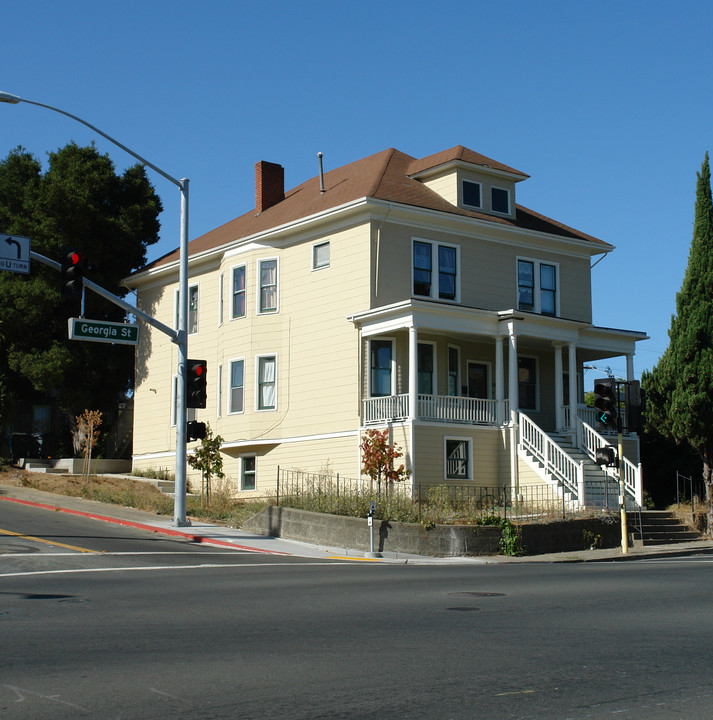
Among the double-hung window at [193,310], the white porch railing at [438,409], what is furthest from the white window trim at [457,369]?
the double-hung window at [193,310]

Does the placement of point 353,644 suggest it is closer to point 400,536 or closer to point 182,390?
point 400,536

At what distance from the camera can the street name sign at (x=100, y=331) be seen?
21.5 m

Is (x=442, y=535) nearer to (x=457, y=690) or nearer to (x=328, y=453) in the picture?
(x=328, y=453)

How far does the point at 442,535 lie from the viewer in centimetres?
2161

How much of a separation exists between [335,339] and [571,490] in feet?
28.8

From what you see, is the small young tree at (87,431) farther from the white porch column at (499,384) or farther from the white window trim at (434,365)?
the white porch column at (499,384)

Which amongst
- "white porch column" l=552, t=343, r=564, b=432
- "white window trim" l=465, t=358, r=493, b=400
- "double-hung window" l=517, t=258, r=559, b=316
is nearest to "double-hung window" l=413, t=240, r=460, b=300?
"white window trim" l=465, t=358, r=493, b=400

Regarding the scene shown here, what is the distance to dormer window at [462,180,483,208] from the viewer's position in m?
32.8

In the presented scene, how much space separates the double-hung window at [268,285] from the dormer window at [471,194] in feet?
22.3

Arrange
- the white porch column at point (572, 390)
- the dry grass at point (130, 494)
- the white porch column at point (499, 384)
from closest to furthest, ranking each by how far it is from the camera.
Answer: the dry grass at point (130, 494) → the white porch column at point (499, 384) → the white porch column at point (572, 390)

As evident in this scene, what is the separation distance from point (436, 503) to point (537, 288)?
1216cm

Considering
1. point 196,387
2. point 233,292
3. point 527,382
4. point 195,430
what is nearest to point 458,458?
point 527,382

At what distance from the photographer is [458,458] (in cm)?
2930

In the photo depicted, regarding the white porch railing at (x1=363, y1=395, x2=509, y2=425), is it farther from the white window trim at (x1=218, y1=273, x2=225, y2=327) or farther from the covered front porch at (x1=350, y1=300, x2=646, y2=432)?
the white window trim at (x1=218, y1=273, x2=225, y2=327)
